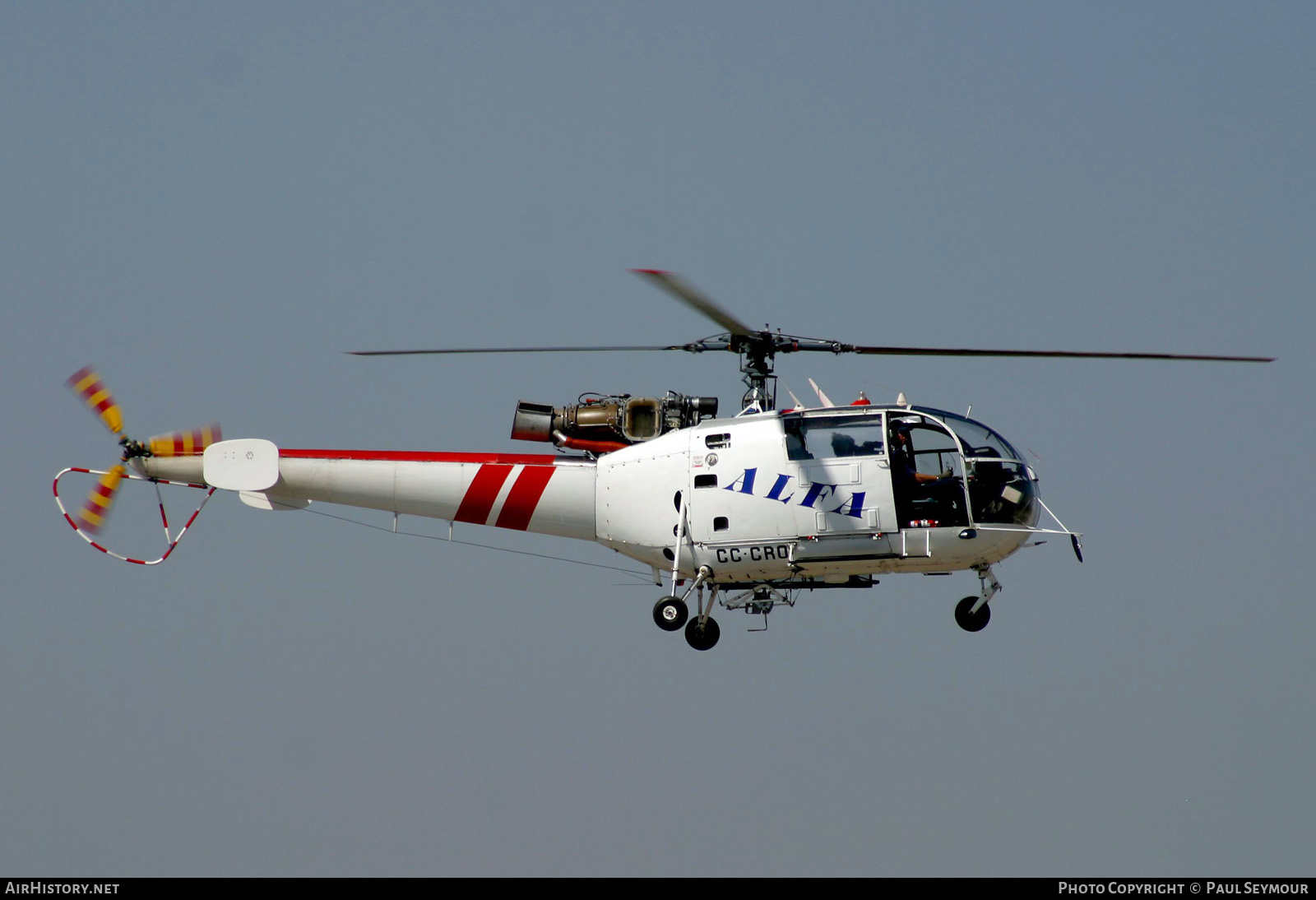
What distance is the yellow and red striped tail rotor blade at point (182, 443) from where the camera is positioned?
84.8 ft

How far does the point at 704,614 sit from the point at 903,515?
3.21 m

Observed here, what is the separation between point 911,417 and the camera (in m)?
23.5

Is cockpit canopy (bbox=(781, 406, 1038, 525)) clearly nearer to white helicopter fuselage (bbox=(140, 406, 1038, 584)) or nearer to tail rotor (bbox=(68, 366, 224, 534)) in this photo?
white helicopter fuselage (bbox=(140, 406, 1038, 584))

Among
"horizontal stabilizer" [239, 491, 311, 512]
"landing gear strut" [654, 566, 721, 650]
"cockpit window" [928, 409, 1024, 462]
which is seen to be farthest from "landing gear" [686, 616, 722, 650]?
"horizontal stabilizer" [239, 491, 311, 512]

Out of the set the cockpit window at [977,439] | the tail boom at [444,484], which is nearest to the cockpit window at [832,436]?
the cockpit window at [977,439]

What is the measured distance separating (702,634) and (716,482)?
217 centimetres

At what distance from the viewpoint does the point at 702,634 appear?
24391 millimetres

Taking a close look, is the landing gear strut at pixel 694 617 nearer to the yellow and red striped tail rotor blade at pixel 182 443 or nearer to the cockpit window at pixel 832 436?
the cockpit window at pixel 832 436

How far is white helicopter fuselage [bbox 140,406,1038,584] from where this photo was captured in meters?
23.2

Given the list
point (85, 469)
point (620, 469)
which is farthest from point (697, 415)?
point (85, 469)

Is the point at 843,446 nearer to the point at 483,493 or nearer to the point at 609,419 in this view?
the point at 609,419

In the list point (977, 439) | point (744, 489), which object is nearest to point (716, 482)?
point (744, 489)

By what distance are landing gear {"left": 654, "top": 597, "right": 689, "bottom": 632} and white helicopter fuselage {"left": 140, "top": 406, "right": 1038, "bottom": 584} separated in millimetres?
411
